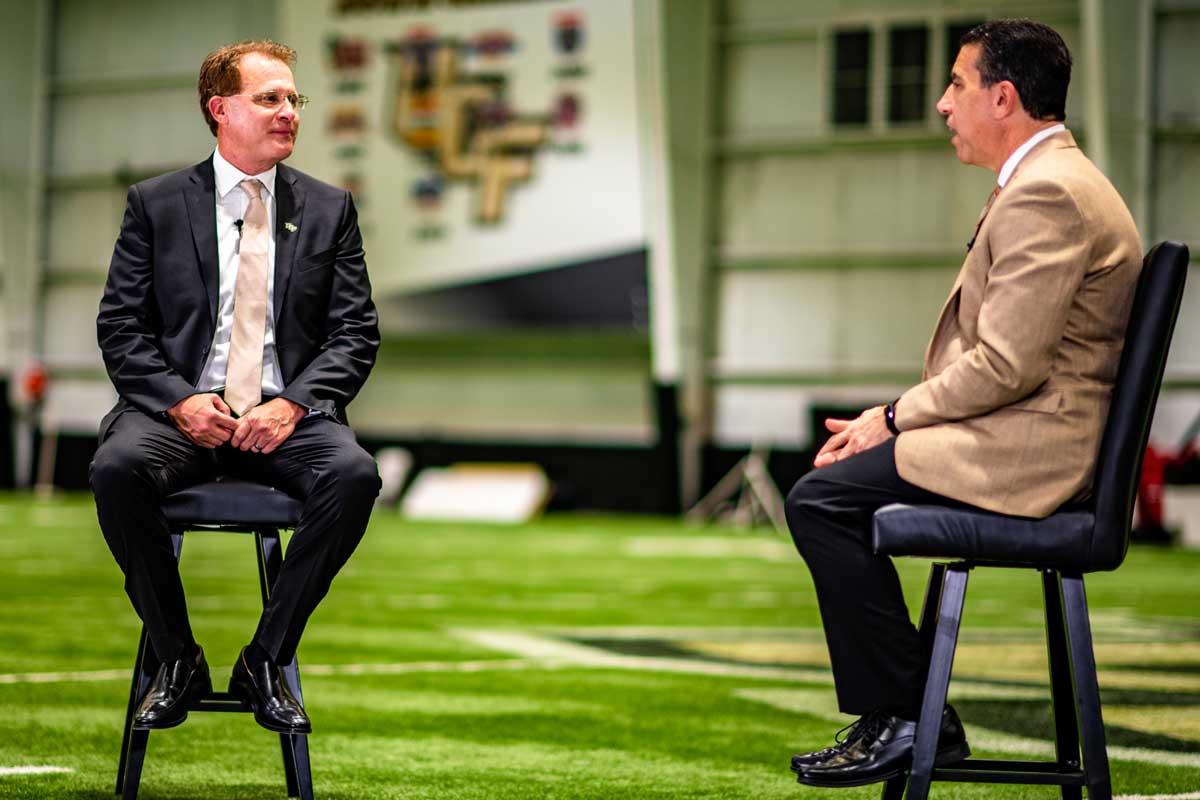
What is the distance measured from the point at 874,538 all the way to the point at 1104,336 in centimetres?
54

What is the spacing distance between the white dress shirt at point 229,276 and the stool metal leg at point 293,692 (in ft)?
1.07

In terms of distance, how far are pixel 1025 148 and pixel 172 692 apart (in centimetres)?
193

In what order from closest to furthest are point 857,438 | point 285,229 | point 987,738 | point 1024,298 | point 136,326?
1. point 1024,298
2. point 857,438
3. point 136,326
4. point 285,229
5. point 987,738

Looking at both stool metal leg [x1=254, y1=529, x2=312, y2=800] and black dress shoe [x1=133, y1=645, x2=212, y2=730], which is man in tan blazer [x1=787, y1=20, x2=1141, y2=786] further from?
black dress shoe [x1=133, y1=645, x2=212, y2=730]

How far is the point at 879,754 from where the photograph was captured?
2.91 m

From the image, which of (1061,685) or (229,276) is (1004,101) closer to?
(1061,685)

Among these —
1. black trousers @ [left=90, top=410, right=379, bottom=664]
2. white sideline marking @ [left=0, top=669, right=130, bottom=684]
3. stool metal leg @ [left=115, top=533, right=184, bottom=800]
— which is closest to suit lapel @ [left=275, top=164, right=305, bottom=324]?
black trousers @ [left=90, top=410, right=379, bottom=664]

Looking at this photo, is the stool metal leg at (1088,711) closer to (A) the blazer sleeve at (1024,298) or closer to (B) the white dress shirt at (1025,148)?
(A) the blazer sleeve at (1024,298)

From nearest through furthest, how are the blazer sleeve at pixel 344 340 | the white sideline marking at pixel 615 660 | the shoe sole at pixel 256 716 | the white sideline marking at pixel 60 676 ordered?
the shoe sole at pixel 256 716 → the blazer sleeve at pixel 344 340 → the white sideline marking at pixel 60 676 → the white sideline marking at pixel 615 660

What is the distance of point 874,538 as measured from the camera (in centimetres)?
288

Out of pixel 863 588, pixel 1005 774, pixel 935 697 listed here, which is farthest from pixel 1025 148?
pixel 1005 774

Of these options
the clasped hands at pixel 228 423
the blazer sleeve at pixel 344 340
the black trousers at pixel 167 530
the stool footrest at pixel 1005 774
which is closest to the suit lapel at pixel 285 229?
the blazer sleeve at pixel 344 340

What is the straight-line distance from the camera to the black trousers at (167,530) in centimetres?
321

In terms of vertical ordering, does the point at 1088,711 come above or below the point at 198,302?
below
